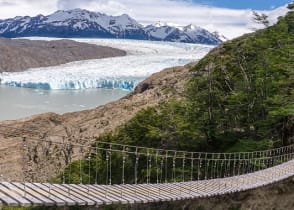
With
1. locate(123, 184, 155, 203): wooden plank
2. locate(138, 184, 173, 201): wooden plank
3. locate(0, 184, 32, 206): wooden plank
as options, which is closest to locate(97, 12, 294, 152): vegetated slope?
locate(138, 184, 173, 201): wooden plank

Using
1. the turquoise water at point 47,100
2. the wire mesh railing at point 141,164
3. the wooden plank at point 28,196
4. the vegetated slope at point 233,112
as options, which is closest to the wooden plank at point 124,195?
the wooden plank at point 28,196

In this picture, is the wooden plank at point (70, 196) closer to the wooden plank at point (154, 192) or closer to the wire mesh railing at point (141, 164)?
the wooden plank at point (154, 192)

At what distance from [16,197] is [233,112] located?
10166 millimetres

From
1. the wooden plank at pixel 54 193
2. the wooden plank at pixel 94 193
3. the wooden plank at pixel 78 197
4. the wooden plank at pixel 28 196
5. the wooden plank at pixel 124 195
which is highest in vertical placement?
the wooden plank at pixel 28 196

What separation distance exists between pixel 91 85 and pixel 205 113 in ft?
93.5

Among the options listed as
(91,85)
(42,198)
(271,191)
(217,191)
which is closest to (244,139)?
(271,191)

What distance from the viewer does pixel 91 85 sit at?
41781 mm

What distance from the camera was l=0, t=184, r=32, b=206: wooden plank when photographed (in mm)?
4513

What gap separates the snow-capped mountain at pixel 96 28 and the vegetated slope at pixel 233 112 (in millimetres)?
109065

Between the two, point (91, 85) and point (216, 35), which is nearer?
point (91, 85)

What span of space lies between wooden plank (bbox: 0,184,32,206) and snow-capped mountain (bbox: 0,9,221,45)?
11973 centimetres

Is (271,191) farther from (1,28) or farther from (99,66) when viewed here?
(1,28)

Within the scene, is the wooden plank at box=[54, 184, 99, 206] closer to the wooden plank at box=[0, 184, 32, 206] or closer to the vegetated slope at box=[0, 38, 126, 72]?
the wooden plank at box=[0, 184, 32, 206]

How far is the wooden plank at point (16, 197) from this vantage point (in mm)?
4513
